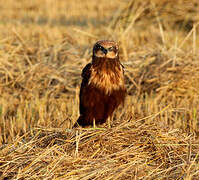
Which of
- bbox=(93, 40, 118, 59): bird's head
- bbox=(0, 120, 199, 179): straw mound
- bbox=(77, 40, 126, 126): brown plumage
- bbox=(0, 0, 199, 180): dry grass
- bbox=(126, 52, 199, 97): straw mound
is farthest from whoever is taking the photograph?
bbox=(126, 52, 199, 97): straw mound

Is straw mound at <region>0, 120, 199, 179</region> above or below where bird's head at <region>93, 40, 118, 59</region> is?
below

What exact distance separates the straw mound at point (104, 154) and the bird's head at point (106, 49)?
1.00m

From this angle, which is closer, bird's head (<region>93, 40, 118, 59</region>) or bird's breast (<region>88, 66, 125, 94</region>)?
bird's head (<region>93, 40, 118, 59</region>)

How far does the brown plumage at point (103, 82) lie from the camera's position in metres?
4.62

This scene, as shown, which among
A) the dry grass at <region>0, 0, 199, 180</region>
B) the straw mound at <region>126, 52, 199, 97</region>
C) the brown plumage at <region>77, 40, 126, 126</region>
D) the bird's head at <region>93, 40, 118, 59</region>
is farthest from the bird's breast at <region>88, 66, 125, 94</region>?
the straw mound at <region>126, 52, 199, 97</region>

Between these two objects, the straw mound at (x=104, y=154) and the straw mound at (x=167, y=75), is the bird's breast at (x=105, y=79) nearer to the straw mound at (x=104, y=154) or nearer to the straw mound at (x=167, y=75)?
the straw mound at (x=104, y=154)

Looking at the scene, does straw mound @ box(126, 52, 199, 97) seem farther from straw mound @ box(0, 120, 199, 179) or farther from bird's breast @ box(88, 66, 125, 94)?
straw mound @ box(0, 120, 199, 179)

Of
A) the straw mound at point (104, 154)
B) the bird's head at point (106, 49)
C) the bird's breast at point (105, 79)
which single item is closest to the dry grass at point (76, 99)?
the straw mound at point (104, 154)

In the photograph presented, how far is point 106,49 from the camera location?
451cm

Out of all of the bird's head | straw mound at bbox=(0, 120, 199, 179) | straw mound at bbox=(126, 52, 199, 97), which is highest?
the bird's head

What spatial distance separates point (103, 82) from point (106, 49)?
417 mm

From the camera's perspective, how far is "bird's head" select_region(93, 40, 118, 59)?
4.51 m

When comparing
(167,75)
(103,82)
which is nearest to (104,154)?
(103,82)

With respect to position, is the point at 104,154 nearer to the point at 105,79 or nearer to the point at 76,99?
the point at 105,79
